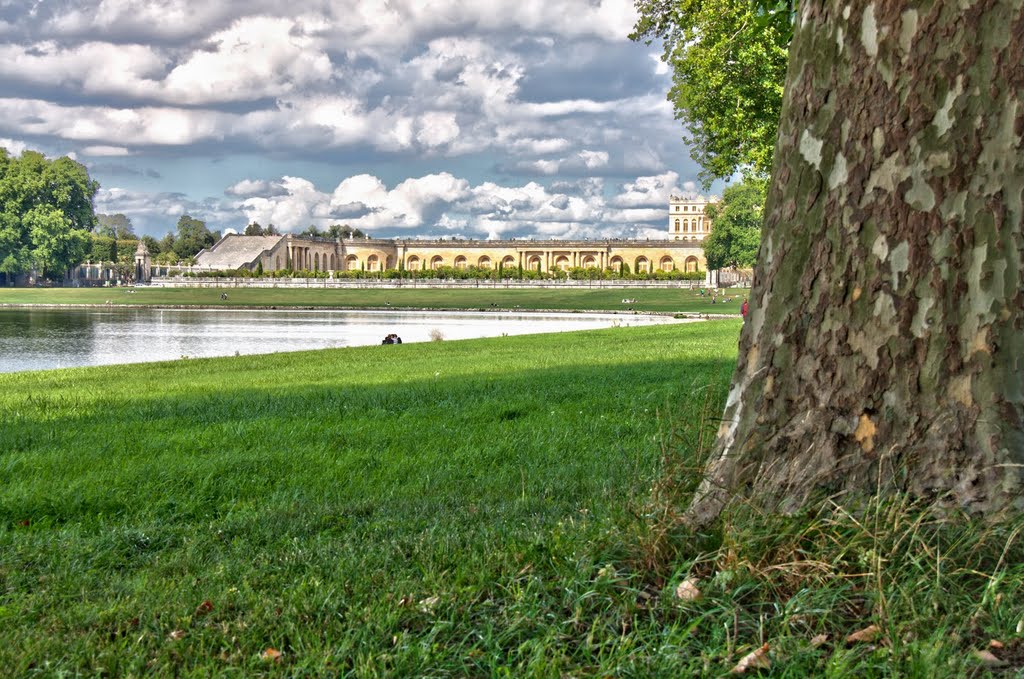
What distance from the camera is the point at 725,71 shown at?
57.0 feet

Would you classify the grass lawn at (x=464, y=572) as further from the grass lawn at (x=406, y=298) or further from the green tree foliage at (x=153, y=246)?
the green tree foliage at (x=153, y=246)

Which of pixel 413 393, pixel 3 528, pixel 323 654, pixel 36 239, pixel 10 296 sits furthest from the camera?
pixel 36 239

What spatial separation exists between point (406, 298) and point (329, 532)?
2613 inches

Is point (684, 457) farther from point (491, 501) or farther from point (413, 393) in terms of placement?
point (413, 393)

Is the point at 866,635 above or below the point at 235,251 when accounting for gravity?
below

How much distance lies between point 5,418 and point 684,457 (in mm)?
6497

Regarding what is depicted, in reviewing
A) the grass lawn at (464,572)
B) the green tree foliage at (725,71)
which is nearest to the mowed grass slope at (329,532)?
the grass lawn at (464,572)

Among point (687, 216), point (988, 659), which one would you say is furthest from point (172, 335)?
point (687, 216)

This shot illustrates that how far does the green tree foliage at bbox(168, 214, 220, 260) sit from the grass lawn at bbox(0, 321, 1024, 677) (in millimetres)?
120425

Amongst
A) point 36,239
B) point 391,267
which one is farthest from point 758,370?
point 391,267

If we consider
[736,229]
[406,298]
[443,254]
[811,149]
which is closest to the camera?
[811,149]

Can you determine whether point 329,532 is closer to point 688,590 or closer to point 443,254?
point 688,590

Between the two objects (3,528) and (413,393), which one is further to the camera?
(413,393)

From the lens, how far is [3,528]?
3.91 meters
